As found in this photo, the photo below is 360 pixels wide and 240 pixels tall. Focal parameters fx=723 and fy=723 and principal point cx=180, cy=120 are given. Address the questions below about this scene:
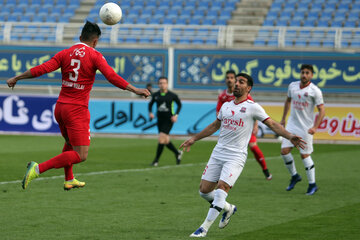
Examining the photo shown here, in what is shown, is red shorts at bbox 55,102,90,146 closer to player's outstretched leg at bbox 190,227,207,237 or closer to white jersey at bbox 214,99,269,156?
white jersey at bbox 214,99,269,156

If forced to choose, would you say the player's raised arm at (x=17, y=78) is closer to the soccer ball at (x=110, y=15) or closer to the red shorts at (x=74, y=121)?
the red shorts at (x=74, y=121)

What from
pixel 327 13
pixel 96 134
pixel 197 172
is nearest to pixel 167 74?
pixel 96 134

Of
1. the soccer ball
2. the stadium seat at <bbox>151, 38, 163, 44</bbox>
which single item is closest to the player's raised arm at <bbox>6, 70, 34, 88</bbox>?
the soccer ball

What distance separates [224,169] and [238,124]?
1.79 feet

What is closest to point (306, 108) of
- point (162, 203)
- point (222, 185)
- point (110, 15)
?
point (162, 203)

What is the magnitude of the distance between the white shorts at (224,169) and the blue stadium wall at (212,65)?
18.1 m

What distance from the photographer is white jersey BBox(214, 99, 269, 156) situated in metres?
8.32

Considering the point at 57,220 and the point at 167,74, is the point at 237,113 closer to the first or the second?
the point at 57,220

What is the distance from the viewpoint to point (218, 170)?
27.5ft

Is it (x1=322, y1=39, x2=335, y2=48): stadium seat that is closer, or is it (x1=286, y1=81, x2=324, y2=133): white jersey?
(x1=286, y1=81, x2=324, y2=133): white jersey

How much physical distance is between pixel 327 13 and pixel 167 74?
7020 mm

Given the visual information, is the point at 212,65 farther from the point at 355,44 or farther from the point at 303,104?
the point at 303,104

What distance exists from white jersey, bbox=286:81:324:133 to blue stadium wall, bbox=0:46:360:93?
13.8 metres

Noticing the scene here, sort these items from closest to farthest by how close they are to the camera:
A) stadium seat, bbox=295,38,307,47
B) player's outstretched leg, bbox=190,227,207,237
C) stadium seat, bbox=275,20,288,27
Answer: player's outstretched leg, bbox=190,227,207,237, stadium seat, bbox=295,38,307,47, stadium seat, bbox=275,20,288,27
